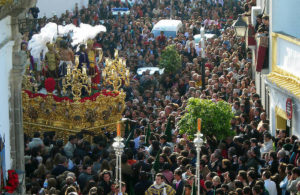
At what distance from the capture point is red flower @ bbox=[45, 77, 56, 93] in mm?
23422

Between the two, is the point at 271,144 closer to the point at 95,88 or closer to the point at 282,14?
the point at 282,14

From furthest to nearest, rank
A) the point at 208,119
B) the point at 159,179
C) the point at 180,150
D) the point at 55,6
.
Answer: the point at 55,6
the point at 208,119
the point at 180,150
the point at 159,179

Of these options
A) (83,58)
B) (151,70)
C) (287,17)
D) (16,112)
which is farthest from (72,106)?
(151,70)

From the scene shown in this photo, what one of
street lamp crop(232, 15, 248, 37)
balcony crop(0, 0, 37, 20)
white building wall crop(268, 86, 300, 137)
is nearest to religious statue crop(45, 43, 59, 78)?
street lamp crop(232, 15, 248, 37)

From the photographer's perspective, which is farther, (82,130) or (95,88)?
(95,88)

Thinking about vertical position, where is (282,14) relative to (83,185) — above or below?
above

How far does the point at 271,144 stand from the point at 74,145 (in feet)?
15.9

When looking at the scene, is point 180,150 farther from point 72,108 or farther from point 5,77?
point 72,108

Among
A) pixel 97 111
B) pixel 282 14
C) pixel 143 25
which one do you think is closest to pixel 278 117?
pixel 282 14

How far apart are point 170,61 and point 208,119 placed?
1130 cm

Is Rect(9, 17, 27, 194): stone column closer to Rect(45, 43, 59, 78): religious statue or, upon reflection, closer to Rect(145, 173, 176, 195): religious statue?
Rect(145, 173, 176, 195): religious statue

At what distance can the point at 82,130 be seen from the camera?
22984mm

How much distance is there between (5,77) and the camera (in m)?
16.1

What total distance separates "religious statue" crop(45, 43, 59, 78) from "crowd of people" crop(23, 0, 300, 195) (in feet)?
6.86
